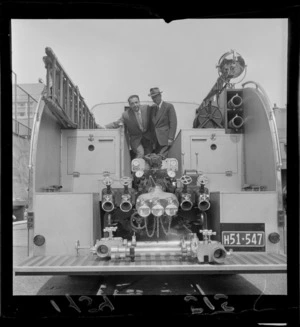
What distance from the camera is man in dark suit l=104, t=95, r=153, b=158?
198 inches

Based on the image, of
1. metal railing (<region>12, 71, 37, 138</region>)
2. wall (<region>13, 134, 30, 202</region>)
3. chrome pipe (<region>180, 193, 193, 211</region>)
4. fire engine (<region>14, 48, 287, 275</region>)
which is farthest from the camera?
chrome pipe (<region>180, 193, 193, 211</region>)

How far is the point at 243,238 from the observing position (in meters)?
3.78

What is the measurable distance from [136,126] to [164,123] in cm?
36

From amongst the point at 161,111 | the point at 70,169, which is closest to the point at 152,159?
the point at 161,111

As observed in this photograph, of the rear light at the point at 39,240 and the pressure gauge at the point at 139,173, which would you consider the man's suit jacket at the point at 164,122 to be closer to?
the pressure gauge at the point at 139,173

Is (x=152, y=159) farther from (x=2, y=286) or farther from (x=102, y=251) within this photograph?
(x=2, y=286)

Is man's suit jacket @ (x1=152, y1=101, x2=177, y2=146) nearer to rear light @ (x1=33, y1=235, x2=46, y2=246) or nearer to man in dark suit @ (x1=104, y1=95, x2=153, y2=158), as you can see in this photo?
man in dark suit @ (x1=104, y1=95, x2=153, y2=158)

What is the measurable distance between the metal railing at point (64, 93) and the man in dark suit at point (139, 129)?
0.69m

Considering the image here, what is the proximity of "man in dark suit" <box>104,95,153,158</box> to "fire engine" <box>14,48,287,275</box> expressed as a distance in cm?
27

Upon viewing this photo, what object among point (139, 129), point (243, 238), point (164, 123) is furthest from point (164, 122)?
point (243, 238)

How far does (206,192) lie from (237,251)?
0.61 meters

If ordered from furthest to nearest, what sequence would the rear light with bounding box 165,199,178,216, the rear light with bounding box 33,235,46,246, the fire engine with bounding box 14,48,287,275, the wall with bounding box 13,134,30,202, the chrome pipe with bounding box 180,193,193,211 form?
1. the chrome pipe with bounding box 180,193,193,211
2. the rear light with bounding box 33,235,46,246
3. the rear light with bounding box 165,199,178,216
4. the fire engine with bounding box 14,48,287,275
5. the wall with bounding box 13,134,30,202

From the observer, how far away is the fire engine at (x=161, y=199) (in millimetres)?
3482

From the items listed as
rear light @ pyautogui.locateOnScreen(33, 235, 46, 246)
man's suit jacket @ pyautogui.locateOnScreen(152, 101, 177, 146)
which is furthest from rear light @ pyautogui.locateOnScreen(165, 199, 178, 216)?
man's suit jacket @ pyautogui.locateOnScreen(152, 101, 177, 146)
